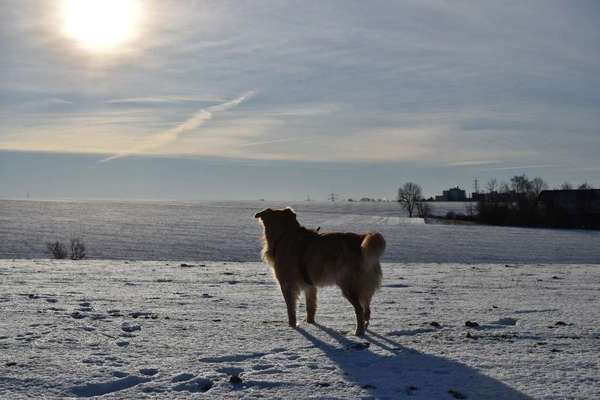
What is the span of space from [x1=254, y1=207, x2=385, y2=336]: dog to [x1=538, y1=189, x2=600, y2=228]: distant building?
279 feet

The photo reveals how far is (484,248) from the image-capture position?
44500mm

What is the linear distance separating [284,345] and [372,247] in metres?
1.85

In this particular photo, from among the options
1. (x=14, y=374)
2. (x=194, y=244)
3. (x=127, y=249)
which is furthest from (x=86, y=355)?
(x=194, y=244)

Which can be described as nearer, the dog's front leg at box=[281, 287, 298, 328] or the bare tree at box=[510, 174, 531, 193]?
the dog's front leg at box=[281, 287, 298, 328]

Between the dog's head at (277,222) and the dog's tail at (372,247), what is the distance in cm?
162

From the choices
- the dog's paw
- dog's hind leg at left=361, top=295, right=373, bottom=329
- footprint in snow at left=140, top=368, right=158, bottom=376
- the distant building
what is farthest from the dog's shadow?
the distant building

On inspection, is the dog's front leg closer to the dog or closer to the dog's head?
the dog

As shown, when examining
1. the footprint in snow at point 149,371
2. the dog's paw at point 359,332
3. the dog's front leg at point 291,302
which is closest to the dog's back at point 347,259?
the dog's front leg at point 291,302

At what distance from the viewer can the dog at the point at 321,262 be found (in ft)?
23.7

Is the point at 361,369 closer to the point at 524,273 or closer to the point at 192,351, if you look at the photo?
the point at 192,351

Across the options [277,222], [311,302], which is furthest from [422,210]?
[311,302]

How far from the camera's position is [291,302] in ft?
25.6

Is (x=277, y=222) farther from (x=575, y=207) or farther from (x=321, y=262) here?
(x=575, y=207)

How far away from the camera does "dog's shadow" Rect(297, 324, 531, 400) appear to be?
15.0 ft
